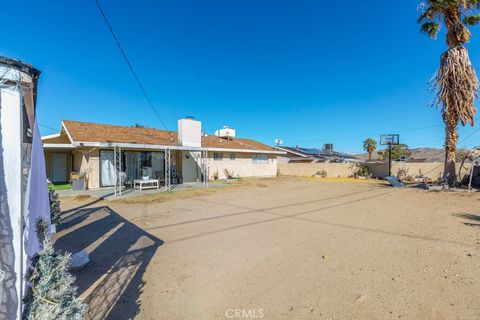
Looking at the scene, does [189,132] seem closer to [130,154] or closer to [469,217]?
[130,154]

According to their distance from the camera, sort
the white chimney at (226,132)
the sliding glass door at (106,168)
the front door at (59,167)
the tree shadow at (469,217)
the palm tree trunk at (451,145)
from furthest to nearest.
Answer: the white chimney at (226,132) → the front door at (59,167) → the palm tree trunk at (451,145) → the sliding glass door at (106,168) → the tree shadow at (469,217)

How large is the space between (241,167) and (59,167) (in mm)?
14286

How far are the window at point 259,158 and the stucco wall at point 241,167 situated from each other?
32cm

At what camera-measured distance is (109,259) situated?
442cm

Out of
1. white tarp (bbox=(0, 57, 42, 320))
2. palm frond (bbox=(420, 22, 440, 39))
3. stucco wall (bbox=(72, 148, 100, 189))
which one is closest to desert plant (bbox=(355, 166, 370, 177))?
palm frond (bbox=(420, 22, 440, 39))

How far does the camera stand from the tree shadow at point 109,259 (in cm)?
303

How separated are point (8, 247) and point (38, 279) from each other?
35 centimetres

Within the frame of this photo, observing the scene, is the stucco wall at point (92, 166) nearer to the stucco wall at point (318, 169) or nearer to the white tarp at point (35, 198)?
the white tarp at point (35, 198)

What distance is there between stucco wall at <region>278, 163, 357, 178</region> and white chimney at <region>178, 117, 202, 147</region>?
17105 mm

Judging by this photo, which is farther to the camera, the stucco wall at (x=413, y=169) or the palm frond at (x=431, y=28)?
the stucco wall at (x=413, y=169)

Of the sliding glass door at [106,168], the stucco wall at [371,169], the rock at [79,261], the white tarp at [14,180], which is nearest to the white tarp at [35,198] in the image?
the white tarp at [14,180]

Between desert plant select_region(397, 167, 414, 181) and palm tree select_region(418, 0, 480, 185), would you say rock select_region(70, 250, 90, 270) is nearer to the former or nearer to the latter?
palm tree select_region(418, 0, 480, 185)

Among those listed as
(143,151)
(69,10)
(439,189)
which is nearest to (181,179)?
(143,151)

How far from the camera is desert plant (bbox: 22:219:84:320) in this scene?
1888mm
